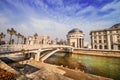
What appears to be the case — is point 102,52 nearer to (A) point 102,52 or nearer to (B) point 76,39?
(A) point 102,52

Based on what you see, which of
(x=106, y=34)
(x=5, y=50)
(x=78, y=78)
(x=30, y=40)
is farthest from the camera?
(x=30, y=40)

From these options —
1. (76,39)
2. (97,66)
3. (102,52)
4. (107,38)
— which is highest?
(76,39)

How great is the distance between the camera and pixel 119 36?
5975 cm

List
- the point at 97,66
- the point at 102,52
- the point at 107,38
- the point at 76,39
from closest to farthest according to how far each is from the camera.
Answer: the point at 97,66
the point at 102,52
the point at 107,38
the point at 76,39

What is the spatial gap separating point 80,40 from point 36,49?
73.0 meters

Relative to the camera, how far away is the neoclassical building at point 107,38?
6009 cm

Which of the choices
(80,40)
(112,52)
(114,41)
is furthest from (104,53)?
(80,40)


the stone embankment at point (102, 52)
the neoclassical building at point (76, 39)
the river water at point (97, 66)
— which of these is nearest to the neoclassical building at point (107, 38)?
the stone embankment at point (102, 52)

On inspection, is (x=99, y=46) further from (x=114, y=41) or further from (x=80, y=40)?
(x=80, y=40)

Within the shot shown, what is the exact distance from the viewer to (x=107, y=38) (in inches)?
2501

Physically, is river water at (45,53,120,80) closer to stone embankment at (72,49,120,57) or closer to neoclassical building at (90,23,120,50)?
stone embankment at (72,49,120,57)

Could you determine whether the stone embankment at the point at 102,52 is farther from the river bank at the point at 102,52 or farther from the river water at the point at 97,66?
the river water at the point at 97,66

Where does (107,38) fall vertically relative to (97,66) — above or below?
above

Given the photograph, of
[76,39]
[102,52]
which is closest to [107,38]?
[102,52]
